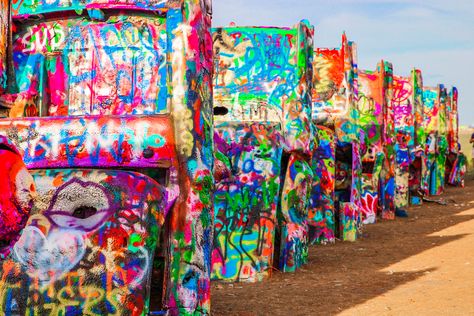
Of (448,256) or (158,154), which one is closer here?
(158,154)

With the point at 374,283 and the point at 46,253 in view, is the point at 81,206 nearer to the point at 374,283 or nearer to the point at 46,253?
the point at 46,253

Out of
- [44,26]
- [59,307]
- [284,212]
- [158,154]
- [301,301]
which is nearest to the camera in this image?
[59,307]

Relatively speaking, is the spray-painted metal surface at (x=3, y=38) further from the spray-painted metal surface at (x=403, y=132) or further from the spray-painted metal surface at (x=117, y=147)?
the spray-painted metal surface at (x=403, y=132)

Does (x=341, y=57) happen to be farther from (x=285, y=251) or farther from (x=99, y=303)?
(x=99, y=303)

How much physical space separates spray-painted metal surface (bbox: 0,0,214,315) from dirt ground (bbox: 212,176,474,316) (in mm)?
2183

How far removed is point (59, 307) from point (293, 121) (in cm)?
659

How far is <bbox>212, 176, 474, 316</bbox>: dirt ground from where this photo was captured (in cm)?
907

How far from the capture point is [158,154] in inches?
274

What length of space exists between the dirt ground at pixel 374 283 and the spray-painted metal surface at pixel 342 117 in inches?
29.4

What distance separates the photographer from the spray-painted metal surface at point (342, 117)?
53.2 feet

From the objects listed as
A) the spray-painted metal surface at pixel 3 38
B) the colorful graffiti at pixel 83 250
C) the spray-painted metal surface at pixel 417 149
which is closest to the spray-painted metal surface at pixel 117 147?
the colorful graffiti at pixel 83 250

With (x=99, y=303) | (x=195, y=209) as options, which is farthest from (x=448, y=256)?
(x=99, y=303)

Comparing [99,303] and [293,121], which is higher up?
[293,121]

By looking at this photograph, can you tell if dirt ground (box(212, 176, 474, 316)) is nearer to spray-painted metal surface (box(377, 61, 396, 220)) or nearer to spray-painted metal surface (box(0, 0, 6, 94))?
spray-painted metal surface (box(0, 0, 6, 94))
